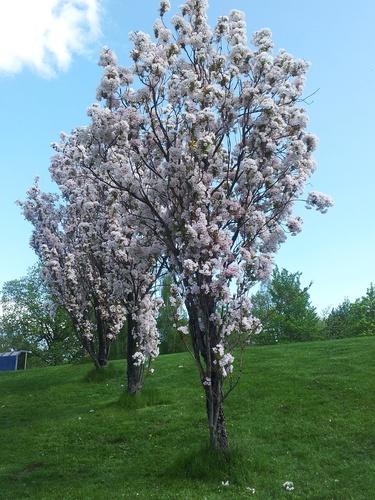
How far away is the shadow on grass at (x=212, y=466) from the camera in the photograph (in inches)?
406

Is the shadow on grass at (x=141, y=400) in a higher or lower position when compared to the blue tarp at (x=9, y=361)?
lower

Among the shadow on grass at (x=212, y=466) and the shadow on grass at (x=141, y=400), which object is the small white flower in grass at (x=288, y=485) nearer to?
the shadow on grass at (x=212, y=466)

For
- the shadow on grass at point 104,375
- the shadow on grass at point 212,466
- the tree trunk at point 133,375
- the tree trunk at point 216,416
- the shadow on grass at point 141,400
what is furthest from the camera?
the shadow on grass at point 104,375

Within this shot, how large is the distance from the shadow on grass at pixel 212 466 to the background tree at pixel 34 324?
49678 millimetres

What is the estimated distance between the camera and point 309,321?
192ft

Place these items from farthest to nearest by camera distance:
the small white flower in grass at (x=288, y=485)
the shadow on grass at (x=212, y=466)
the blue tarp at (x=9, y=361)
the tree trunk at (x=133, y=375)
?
the blue tarp at (x=9, y=361) → the tree trunk at (x=133, y=375) → the shadow on grass at (x=212, y=466) → the small white flower in grass at (x=288, y=485)

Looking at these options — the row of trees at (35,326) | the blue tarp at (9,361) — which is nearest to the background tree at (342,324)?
the row of trees at (35,326)

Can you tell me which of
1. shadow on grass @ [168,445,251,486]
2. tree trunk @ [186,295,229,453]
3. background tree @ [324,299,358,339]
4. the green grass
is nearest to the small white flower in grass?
the green grass

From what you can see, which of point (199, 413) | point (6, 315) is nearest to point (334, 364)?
point (199, 413)

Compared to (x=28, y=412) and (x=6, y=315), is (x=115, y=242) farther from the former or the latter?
(x=6, y=315)

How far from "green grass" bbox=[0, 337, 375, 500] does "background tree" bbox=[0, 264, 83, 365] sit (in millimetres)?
36282

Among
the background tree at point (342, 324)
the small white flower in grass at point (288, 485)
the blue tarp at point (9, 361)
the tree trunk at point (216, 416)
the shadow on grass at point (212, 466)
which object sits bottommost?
the small white flower in grass at point (288, 485)

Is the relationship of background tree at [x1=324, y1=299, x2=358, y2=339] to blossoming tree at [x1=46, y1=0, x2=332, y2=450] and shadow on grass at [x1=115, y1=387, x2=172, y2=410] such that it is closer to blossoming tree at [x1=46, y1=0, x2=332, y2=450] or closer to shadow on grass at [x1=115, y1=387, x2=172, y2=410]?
shadow on grass at [x1=115, y1=387, x2=172, y2=410]

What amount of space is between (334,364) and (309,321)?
3896cm
